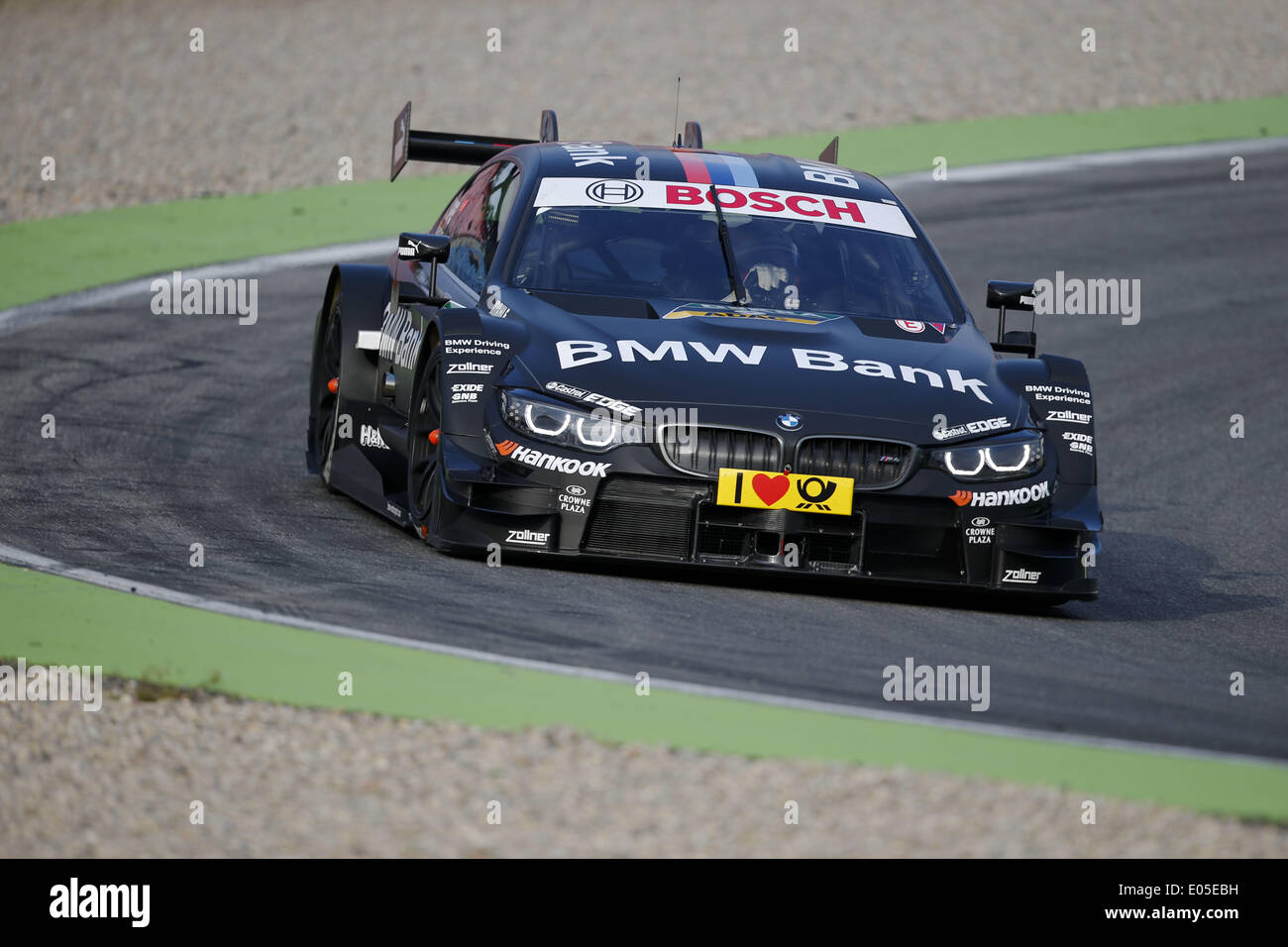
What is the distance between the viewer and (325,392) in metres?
9.52

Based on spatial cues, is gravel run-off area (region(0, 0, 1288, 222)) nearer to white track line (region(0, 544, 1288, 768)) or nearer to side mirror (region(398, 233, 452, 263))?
side mirror (region(398, 233, 452, 263))

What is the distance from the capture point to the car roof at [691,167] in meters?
8.82

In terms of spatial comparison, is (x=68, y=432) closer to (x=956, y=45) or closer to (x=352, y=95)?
(x=352, y=95)

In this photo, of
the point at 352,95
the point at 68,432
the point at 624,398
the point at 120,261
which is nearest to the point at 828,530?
the point at 624,398

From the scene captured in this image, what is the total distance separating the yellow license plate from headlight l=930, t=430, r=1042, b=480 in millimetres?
372

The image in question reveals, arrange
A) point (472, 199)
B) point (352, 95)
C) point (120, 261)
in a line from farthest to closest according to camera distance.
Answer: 1. point (352, 95)
2. point (120, 261)
3. point (472, 199)

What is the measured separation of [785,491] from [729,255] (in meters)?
1.67

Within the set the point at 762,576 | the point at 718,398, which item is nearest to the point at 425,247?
the point at 718,398

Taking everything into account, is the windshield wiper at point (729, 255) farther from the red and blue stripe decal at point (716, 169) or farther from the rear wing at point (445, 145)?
the rear wing at point (445, 145)

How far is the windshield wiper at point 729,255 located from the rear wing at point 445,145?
176 centimetres

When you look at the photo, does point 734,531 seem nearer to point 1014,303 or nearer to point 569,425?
point 569,425

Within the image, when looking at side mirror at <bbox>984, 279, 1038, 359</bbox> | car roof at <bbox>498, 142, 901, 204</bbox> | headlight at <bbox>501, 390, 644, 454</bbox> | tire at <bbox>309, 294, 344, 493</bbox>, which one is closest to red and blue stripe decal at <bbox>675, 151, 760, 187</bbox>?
car roof at <bbox>498, 142, 901, 204</bbox>
